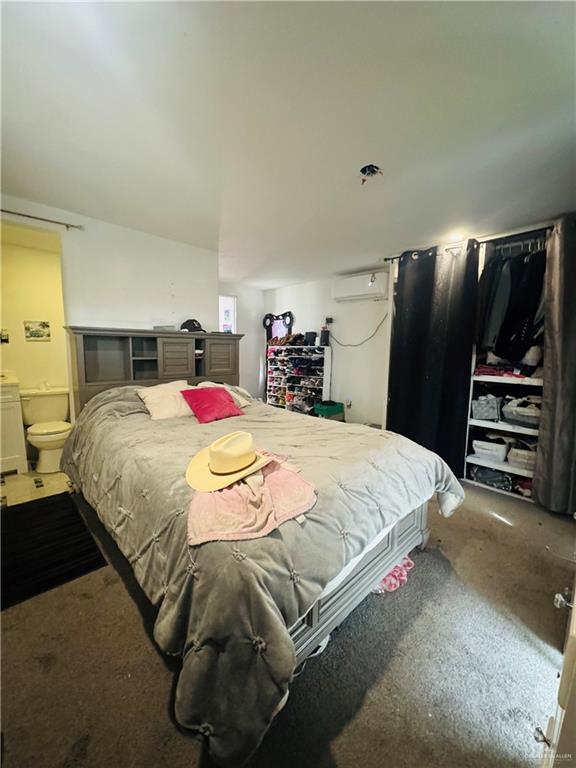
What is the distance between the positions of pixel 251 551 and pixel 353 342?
4.09 m

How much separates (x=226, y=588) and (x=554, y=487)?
2724 millimetres

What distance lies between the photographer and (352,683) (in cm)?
116

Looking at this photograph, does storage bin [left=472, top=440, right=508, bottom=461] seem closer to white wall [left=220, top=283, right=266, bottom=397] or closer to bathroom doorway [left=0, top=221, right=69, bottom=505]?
bathroom doorway [left=0, top=221, right=69, bottom=505]

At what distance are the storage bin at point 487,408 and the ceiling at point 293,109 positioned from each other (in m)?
1.57

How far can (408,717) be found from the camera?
106 cm

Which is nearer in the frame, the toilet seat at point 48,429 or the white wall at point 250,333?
the toilet seat at point 48,429

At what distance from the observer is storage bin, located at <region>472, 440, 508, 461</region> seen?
2.73 m

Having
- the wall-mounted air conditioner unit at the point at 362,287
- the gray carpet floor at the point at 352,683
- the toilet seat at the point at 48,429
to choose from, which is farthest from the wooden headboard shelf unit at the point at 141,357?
the wall-mounted air conditioner unit at the point at 362,287

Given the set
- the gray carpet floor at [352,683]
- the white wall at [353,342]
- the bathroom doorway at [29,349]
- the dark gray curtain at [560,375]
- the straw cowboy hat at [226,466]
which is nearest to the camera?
the gray carpet floor at [352,683]

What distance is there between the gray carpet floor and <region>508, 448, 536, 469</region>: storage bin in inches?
40.0

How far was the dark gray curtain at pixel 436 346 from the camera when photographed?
2.85 m

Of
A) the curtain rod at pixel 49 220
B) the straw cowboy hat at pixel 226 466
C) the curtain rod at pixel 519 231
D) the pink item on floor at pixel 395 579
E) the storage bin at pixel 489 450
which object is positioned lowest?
the pink item on floor at pixel 395 579

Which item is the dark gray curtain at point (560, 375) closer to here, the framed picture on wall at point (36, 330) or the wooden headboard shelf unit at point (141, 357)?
the wooden headboard shelf unit at point (141, 357)

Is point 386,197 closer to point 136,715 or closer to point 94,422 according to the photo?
point 94,422
